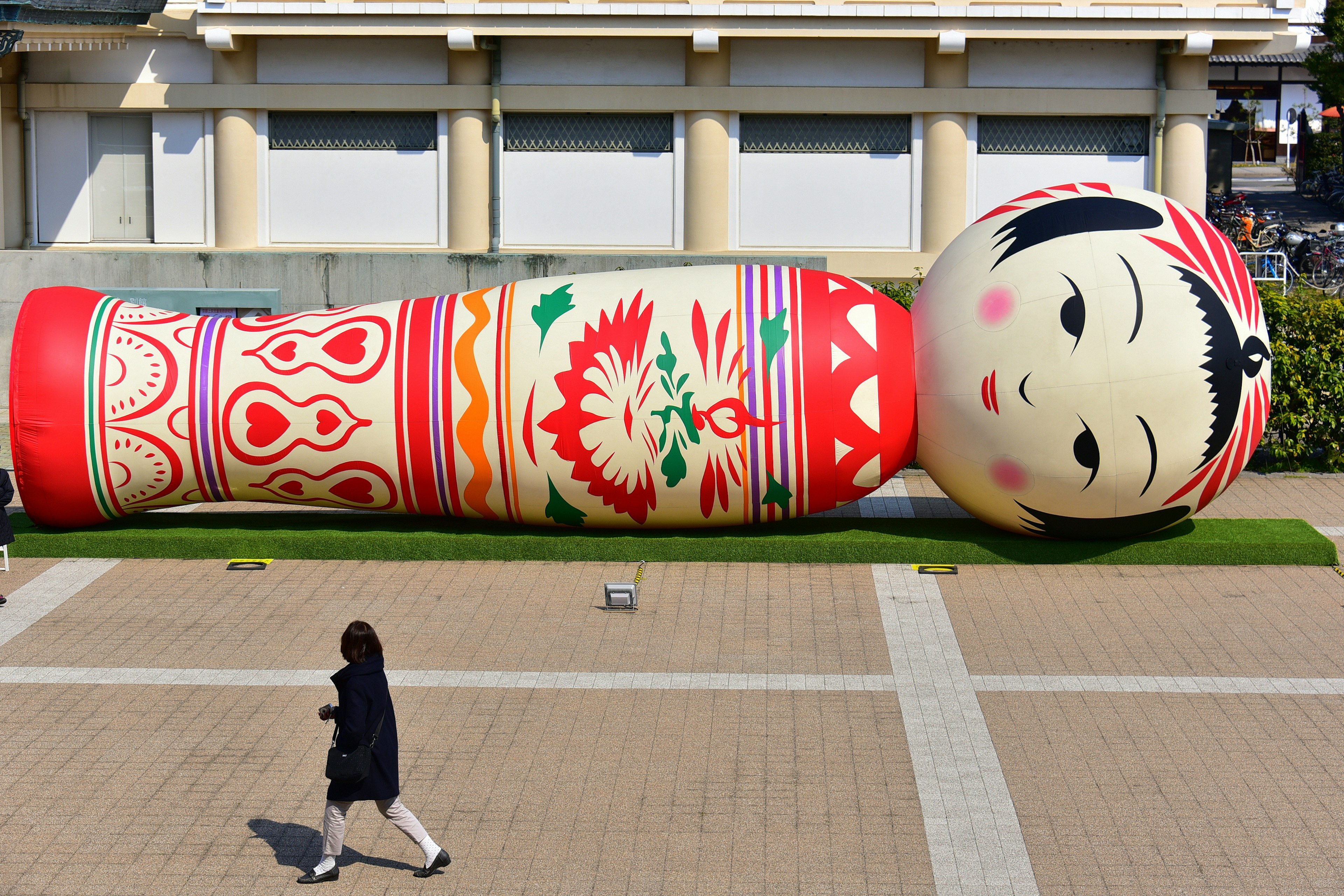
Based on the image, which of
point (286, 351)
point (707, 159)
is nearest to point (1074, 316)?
point (286, 351)

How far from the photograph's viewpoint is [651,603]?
11078 millimetres

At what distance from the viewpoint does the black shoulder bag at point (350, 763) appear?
21.4 ft

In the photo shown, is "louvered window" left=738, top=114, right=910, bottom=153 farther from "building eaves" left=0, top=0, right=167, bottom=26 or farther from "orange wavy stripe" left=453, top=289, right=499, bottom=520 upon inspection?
"orange wavy stripe" left=453, top=289, right=499, bottom=520

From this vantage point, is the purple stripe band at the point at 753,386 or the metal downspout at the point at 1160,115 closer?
the purple stripe band at the point at 753,386

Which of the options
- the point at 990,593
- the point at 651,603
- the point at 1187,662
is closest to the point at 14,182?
the point at 651,603

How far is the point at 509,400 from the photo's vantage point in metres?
11.4

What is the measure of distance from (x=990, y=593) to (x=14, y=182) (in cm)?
1680

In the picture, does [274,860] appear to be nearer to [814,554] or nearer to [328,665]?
[328,665]

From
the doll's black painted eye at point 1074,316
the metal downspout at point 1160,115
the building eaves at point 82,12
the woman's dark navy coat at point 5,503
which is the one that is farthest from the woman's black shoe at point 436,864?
the metal downspout at point 1160,115

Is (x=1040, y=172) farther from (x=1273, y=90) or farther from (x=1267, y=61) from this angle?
(x=1273, y=90)

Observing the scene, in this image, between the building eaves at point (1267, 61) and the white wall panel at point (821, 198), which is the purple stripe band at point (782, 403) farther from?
the building eaves at point (1267, 61)

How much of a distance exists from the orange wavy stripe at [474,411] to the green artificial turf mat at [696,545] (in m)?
0.76

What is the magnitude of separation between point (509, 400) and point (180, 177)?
1210 cm

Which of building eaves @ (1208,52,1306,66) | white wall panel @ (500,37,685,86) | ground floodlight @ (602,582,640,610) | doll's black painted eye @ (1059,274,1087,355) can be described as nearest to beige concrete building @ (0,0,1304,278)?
white wall panel @ (500,37,685,86)
